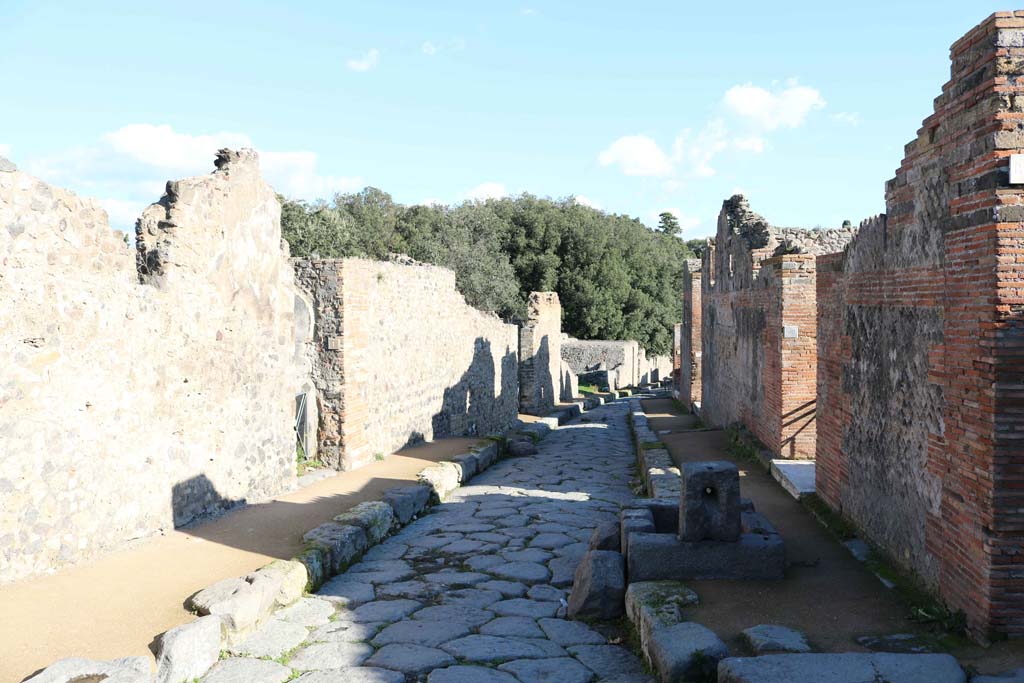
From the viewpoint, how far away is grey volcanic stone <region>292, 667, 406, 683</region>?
172 inches

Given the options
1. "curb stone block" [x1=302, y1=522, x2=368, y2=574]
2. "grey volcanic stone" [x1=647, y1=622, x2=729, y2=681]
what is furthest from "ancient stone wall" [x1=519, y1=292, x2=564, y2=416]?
"grey volcanic stone" [x1=647, y1=622, x2=729, y2=681]

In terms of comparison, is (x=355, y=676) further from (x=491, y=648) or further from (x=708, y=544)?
(x=708, y=544)

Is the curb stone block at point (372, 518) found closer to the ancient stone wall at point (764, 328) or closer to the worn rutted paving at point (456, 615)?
the worn rutted paving at point (456, 615)

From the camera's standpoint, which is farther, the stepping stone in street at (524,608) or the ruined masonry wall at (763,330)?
the ruined masonry wall at (763,330)

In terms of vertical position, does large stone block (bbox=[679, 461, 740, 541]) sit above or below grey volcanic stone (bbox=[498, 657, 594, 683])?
above

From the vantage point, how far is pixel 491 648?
4.86 metres

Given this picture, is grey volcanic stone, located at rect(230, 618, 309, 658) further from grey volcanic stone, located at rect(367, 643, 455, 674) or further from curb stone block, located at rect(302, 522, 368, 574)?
curb stone block, located at rect(302, 522, 368, 574)

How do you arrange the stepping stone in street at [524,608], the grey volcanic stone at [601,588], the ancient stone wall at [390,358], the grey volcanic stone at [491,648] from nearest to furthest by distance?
1. the grey volcanic stone at [491,648]
2. the grey volcanic stone at [601,588]
3. the stepping stone in street at [524,608]
4. the ancient stone wall at [390,358]

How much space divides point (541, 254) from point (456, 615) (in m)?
32.3

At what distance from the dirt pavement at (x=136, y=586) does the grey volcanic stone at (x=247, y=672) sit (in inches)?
14.2

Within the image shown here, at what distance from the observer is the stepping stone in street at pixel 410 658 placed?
4559mm

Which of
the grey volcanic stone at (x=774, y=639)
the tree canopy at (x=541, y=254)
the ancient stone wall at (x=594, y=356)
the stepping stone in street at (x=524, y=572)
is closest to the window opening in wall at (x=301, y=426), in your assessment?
the stepping stone in street at (x=524, y=572)

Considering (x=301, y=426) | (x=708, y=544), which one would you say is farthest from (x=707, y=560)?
(x=301, y=426)

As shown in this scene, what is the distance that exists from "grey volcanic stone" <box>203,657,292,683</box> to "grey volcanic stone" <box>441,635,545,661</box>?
3.05 ft
